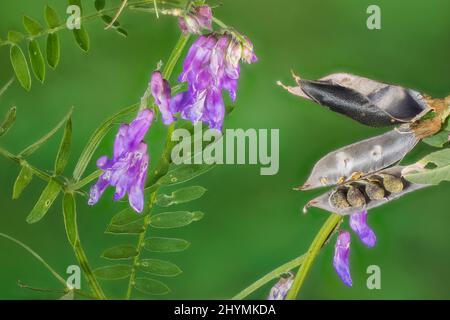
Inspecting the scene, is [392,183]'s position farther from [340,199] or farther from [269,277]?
[269,277]

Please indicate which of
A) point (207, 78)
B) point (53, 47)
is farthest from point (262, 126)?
point (53, 47)

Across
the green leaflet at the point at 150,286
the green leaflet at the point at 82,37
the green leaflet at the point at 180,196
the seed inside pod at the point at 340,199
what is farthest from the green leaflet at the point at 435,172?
the green leaflet at the point at 82,37

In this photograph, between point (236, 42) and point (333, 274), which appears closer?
point (236, 42)

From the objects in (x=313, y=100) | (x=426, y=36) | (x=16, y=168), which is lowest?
(x=16, y=168)

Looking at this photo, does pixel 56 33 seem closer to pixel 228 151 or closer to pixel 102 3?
pixel 102 3

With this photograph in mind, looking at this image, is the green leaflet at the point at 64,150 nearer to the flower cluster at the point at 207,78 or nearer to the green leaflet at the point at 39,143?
the green leaflet at the point at 39,143
